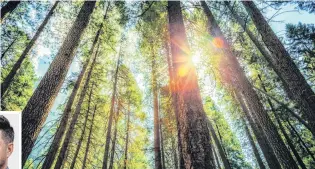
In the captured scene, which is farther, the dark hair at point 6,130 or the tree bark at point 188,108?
the tree bark at point 188,108

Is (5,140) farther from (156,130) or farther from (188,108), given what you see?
(156,130)

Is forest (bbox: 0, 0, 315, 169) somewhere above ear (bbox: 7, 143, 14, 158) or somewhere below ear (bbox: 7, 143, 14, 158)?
above

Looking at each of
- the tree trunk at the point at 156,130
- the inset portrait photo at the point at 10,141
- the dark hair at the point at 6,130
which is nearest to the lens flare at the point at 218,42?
the tree trunk at the point at 156,130

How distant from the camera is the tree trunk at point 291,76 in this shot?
18.7 ft

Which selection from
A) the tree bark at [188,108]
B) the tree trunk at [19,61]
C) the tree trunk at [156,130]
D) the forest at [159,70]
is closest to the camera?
the tree bark at [188,108]

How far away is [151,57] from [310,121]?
779 centimetres

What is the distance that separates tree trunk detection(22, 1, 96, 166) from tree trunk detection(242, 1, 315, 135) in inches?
202

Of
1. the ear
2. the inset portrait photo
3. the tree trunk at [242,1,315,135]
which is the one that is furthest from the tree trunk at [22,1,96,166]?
the tree trunk at [242,1,315,135]

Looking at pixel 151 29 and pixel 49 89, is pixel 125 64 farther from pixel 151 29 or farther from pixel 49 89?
pixel 49 89

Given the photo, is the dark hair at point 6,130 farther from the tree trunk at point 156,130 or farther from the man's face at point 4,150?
the tree trunk at point 156,130

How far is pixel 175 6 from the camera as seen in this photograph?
Answer: 640 cm

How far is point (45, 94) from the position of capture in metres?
5.62

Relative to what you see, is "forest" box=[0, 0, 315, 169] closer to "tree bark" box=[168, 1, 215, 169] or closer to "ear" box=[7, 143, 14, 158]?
"tree bark" box=[168, 1, 215, 169]

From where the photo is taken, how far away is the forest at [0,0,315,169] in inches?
216
